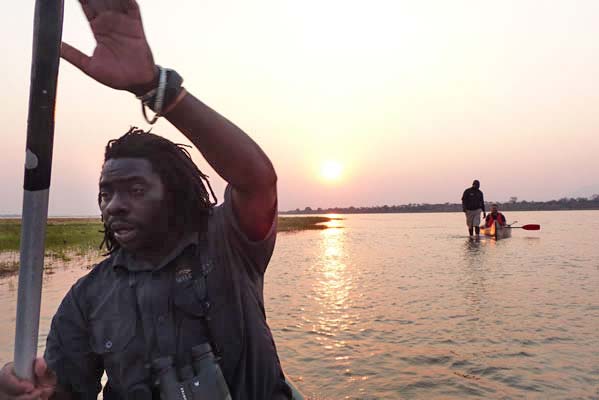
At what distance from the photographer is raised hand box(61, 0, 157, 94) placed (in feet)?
5.29

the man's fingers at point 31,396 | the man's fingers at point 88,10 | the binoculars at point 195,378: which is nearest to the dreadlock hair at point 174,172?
the binoculars at point 195,378

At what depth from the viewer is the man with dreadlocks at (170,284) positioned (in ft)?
7.53

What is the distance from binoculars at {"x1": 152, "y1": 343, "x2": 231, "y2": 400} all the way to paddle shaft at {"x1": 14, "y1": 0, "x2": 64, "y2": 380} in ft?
2.20

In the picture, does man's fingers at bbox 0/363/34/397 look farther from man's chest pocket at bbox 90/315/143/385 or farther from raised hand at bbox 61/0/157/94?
raised hand at bbox 61/0/157/94

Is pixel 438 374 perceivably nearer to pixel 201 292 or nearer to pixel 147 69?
pixel 201 292

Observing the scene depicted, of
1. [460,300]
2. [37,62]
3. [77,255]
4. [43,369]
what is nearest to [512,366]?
[460,300]

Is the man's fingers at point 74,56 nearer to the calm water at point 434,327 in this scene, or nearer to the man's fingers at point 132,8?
the man's fingers at point 132,8

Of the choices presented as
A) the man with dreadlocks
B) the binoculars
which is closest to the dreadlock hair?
the man with dreadlocks

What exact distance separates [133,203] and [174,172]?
1.12 feet

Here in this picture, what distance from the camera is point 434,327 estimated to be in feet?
29.1

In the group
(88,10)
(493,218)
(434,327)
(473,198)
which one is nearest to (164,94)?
(88,10)

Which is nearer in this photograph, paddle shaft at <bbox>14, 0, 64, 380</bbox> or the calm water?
paddle shaft at <bbox>14, 0, 64, 380</bbox>

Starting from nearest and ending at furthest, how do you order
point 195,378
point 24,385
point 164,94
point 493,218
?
point 164,94
point 24,385
point 195,378
point 493,218

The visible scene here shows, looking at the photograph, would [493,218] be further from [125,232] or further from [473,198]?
[125,232]
